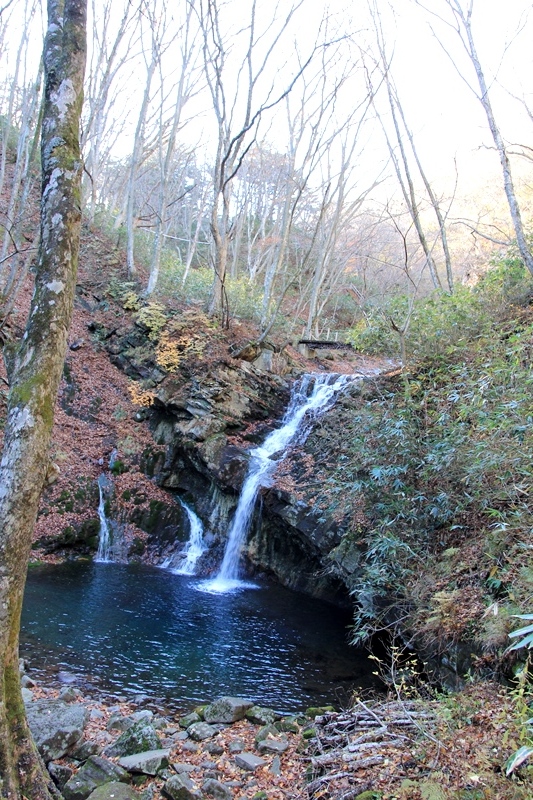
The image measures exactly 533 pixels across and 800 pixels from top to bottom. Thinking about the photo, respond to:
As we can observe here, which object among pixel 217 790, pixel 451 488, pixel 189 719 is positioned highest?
pixel 451 488

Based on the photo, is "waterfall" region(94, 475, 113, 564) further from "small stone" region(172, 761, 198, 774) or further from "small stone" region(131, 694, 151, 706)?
"small stone" region(172, 761, 198, 774)

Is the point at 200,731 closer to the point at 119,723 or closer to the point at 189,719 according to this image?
the point at 189,719

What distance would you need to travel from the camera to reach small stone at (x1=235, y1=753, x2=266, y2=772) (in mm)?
3883

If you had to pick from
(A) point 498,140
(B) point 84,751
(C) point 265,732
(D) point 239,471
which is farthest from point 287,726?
(A) point 498,140

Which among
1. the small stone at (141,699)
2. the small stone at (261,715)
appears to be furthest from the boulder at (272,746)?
the small stone at (141,699)

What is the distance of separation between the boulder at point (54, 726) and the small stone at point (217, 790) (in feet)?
3.77

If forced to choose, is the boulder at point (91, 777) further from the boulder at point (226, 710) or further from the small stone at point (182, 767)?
the boulder at point (226, 710)

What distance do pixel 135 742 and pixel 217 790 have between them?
855 mm

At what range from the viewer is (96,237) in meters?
17.5

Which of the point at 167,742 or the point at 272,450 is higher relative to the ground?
the point at 272,450

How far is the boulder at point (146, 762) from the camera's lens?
3.65 meters

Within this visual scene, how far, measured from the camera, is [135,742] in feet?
13.0

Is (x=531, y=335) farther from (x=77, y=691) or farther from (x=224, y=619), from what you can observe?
(x=77, y=691)

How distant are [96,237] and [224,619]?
47.6ft
